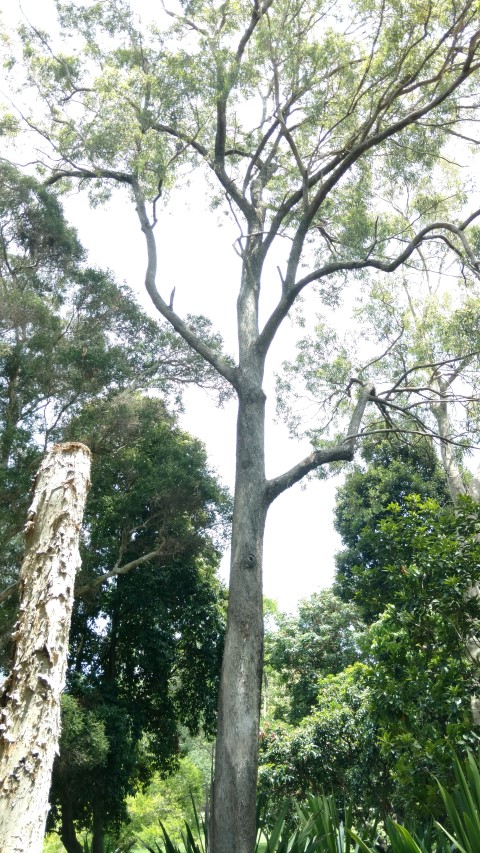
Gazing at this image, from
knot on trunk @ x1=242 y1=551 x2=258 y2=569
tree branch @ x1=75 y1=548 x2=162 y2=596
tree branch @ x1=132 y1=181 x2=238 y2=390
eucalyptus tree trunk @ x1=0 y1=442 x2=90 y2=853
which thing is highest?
tree branch @ x1=132 y1=181 x2=238 y2=390

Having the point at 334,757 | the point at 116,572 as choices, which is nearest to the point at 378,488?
the point at 334,757

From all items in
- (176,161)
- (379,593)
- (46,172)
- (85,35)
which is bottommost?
(379,593)

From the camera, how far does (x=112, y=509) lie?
474 inches

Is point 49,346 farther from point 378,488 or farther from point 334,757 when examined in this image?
point 378,488

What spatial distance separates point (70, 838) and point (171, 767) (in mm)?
1914

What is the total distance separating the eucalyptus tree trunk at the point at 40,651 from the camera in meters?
2.54

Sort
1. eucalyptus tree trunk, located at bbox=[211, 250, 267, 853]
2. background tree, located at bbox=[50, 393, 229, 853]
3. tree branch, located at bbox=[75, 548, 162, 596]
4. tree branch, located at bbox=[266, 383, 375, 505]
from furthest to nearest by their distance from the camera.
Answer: background tree, located at bbox=[50, 393, 229, 853] → tree branch, located at bbox=[75, 548, 162, 596] → tree branch, located at bbox=[266, 383, 375, 505] → eucalyptus tree trunk, located at bbox=[211, 250, 267, 853]

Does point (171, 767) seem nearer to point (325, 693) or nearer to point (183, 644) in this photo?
point (183, 644)

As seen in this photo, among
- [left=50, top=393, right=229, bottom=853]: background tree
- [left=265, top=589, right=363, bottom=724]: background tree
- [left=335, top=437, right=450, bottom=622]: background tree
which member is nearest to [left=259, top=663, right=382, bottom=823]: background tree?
[left=50, top=393, right=229, bottom=853]: background tree

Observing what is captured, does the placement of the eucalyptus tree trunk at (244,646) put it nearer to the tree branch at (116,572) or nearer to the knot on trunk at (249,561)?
the knot on trunk at (249,561)

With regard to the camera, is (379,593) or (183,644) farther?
(183,644)

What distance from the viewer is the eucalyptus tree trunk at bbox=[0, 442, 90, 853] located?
2.54 m

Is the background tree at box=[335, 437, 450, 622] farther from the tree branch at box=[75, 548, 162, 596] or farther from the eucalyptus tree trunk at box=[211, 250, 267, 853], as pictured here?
the eucalyptus tree trunk at box=[211, 250, 267, 853]

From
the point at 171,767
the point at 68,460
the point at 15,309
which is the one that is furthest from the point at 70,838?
the point at 68,460
